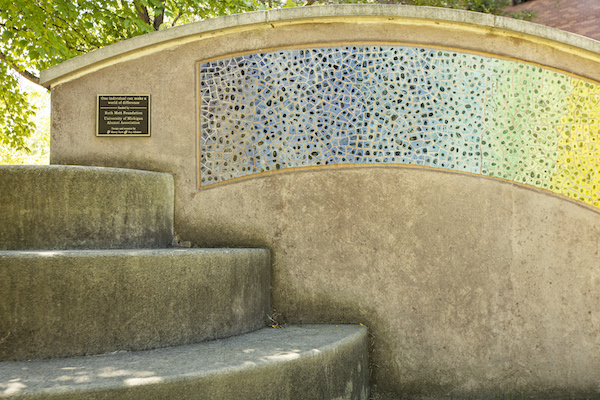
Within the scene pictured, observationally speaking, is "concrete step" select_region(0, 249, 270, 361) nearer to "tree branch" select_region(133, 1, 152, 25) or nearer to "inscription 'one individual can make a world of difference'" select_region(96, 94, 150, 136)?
"inscription 'one individual can make a world of difference'" select_region(96, 94, 150, 136)

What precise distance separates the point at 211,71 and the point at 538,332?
13.2ft

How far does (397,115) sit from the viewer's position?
4.95 metres

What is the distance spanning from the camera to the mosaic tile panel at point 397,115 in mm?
4902

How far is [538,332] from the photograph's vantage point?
15.7 feet

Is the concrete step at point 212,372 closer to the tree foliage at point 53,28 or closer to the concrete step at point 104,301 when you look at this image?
the concrete step at point 104,301

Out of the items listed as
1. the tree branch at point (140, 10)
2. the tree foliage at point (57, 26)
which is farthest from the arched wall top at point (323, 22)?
the tree branch at point (140, 10)

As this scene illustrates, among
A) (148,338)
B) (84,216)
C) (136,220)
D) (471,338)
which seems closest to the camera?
(148,338)

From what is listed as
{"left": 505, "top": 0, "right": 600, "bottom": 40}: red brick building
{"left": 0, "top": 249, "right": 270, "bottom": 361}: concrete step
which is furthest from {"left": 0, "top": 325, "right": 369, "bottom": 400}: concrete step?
{"left": 505, "top": 0, "right": 600, "bottom": 40}: red brick building

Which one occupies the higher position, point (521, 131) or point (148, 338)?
point (521, 131)

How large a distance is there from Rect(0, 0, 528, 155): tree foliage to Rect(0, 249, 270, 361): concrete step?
7.45m

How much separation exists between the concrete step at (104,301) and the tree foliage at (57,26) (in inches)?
293

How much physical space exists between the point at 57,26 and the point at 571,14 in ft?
45.2

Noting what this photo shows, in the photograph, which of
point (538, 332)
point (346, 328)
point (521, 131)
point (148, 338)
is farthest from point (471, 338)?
point (148, 338)

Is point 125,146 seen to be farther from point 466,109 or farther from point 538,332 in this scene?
point 538,332
